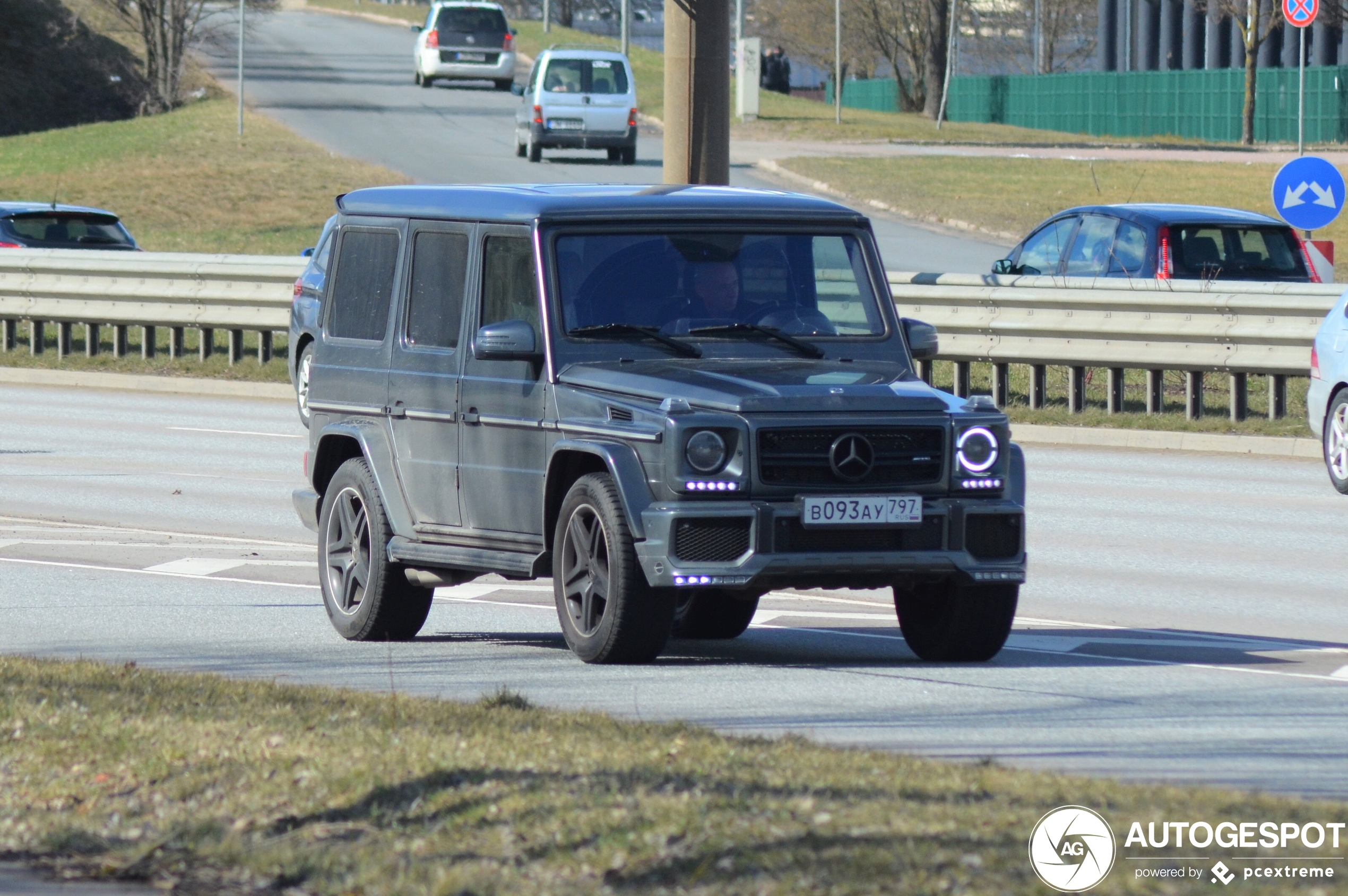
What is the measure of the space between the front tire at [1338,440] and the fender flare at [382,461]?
747 cm

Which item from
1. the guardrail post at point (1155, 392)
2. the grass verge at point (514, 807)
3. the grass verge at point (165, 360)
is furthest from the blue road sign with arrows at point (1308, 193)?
the grass verge at point (514, 807)

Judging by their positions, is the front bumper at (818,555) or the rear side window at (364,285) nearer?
the front bumper at (818,555)

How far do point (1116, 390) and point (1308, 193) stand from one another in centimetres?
306

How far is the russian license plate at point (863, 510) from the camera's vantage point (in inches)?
318

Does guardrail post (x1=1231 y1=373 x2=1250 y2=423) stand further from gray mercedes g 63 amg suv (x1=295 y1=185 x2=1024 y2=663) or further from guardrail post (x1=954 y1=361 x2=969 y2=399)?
gray mercedes g 63 amg suv (x1=295 y1=185 x2=1024 y2=663)

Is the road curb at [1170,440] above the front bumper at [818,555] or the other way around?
the other way around

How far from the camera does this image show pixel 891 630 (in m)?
10.1

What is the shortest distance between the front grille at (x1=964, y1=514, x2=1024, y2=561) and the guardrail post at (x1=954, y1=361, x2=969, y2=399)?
11611 millimetres

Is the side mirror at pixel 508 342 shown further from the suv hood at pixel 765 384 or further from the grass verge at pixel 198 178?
the grass verge at pixel 198 178

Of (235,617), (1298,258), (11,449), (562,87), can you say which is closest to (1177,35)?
(562,87)

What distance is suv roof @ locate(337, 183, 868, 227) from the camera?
898 centimetres

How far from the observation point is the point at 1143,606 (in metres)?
10.6

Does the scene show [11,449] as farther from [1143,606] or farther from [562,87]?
[562,87]

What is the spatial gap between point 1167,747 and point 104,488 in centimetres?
1004
